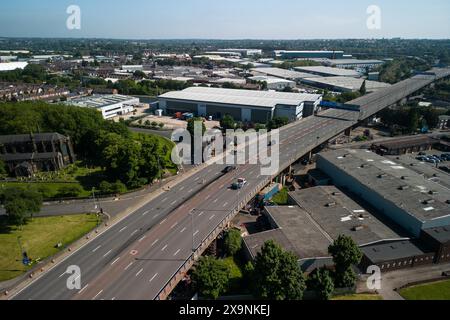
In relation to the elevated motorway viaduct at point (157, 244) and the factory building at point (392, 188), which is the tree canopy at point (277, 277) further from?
the factory building at point (392, 188)

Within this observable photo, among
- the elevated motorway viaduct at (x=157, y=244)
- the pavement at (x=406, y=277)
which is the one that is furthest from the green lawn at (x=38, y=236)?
the pavement at (x=406, y=277)

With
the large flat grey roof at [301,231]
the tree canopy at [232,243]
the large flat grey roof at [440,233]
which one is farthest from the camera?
the tree canopy at [232,243]

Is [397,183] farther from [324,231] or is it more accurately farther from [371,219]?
[324,231]

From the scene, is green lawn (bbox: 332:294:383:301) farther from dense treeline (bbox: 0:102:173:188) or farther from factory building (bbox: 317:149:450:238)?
dense treeline (bbox: 0:102:173:188)

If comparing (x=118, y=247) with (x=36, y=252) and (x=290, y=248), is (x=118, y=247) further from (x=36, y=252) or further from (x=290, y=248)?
(x=290, y=248)

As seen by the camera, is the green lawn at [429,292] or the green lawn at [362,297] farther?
the green lawn at [429,292]

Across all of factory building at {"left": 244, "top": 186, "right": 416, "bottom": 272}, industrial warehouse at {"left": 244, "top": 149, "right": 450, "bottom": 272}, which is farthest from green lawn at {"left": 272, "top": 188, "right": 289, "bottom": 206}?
factory building at {"left": 244, "top": 186, "right": 416, "bottom": 272}
